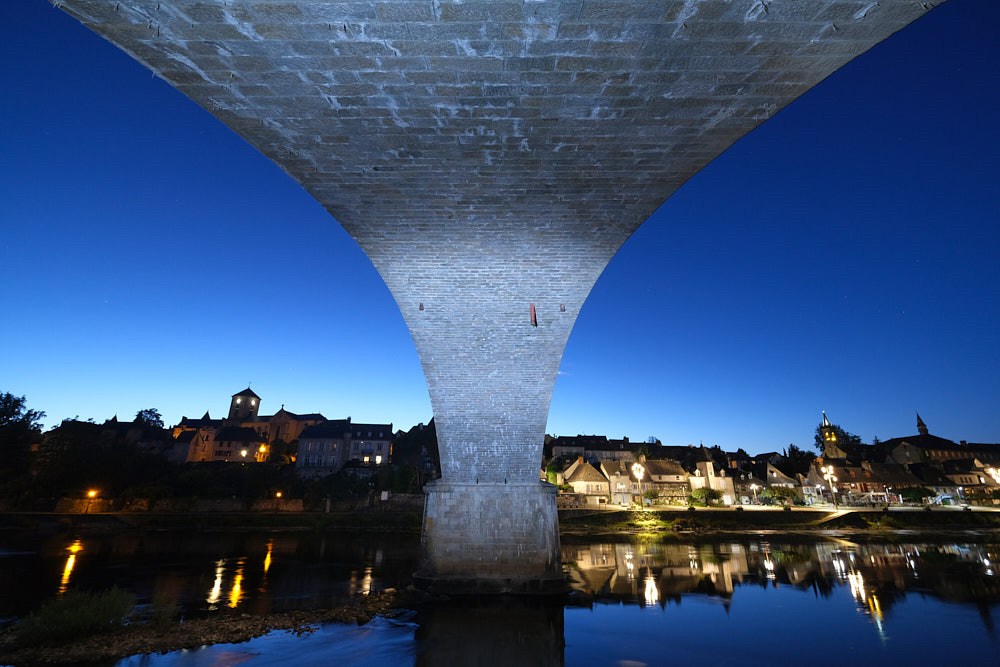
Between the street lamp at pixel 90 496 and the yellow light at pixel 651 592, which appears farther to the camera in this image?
the street lamp at pixel 90 496

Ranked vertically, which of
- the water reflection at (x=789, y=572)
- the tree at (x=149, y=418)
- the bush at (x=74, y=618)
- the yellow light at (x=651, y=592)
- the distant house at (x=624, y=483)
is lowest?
the yellow light at (x=651, y=592)

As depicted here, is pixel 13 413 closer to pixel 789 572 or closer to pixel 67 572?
pixel 67 572

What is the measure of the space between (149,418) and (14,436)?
42.8 metres

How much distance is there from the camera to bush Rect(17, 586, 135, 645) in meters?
9.06

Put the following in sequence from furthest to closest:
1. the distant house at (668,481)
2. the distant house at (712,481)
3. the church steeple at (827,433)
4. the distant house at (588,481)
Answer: the church steeple at (827,433) < the distant house at (712,481) < the distant house at (668,481) < the distant house at (588,481)

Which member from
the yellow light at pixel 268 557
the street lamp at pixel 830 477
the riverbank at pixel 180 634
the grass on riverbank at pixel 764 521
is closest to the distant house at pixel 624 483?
the grass on riverbank at pixel 764 521

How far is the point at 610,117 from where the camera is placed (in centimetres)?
649

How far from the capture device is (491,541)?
1213 cm

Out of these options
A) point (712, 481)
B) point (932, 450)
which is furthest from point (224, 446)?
point (932, 450)

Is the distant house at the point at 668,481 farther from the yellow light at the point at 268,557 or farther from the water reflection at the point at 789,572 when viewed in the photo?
the yellow light at the point at 268,557

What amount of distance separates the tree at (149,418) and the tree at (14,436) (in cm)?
3654

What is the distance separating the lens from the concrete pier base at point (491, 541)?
39.1ft

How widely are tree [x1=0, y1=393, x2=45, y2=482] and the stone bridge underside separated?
4510 centimetres

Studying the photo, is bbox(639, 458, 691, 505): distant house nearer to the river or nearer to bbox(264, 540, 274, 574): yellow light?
the river
